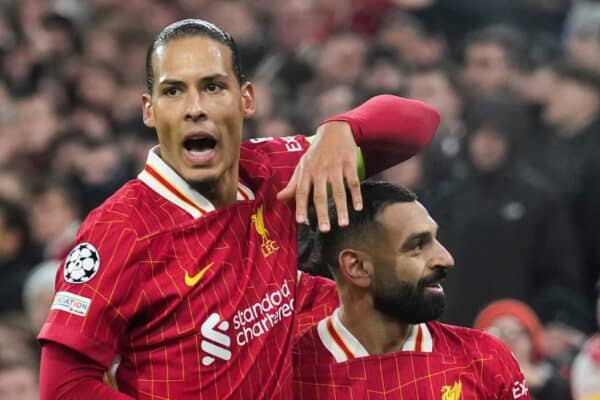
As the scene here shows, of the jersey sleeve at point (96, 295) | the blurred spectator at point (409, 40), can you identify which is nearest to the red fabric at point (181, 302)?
the jersey sleeve at point (96, 295)

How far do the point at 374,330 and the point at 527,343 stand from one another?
1.94 meters

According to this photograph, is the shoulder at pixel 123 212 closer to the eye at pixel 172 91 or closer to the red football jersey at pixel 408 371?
the eye at pixel 172 91

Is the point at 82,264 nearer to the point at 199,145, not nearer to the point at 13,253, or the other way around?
the point at 199,145

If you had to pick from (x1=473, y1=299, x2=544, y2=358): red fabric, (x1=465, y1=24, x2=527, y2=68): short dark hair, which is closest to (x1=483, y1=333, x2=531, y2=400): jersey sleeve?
(x1=473, y1=299, x2=544, y2=358): red fabric

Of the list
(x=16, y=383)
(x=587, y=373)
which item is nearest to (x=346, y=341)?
(x=587, y=373)

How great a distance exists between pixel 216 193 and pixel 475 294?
3.06 meters

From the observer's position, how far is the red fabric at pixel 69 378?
2.87 m

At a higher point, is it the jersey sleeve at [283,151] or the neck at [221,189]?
the jersey sleeve at [283,151]

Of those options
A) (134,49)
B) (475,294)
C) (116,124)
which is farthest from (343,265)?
(134,49)

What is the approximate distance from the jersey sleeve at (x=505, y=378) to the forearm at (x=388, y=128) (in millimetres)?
509

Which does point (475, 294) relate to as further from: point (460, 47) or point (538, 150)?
point (460, 47)

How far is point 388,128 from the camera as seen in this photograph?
333 centimetres

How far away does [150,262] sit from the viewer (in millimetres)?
2980

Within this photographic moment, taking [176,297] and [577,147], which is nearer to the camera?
[176,297]
